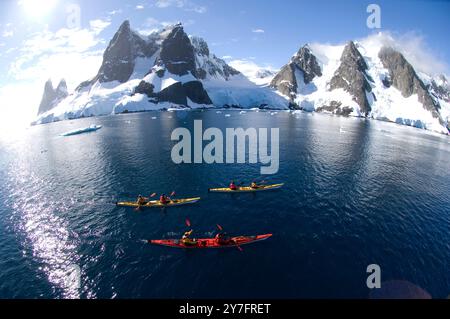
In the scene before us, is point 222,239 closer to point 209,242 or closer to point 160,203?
point 209,242

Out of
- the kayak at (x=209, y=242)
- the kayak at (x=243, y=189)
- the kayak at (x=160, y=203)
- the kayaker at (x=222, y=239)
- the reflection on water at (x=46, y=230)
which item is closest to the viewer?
the reflection on water at (x=46, y=230)

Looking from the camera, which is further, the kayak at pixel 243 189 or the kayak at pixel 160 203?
the kayak at pixel 243 189

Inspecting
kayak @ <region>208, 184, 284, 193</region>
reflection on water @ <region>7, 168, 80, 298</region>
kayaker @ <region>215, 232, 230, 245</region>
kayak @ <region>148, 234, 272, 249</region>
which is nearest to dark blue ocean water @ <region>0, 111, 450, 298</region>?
reflection on water @ <region>7, 168, 80, 298</region>
